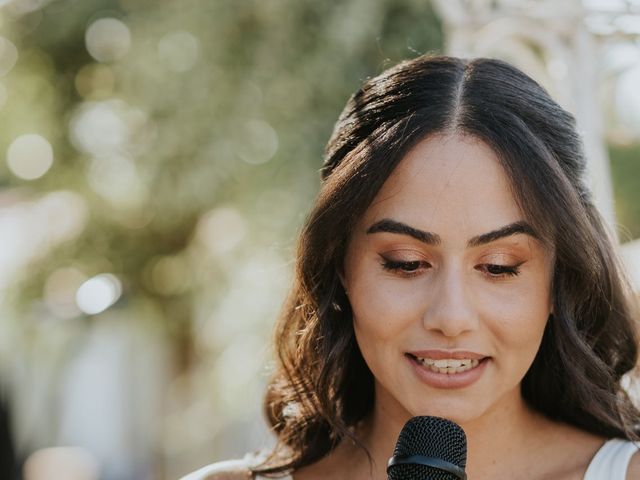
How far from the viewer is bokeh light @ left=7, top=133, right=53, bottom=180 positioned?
6.75 m

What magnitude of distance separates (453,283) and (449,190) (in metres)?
0.19

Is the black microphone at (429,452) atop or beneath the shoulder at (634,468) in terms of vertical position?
atop

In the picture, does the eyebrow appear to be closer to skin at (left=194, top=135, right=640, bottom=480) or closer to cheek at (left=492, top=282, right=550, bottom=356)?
skin at (left=194, top=135, right=640, bottom=480)

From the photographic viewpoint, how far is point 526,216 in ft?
6.94

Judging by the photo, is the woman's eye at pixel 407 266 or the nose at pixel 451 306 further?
the woman's eye at pixel 407 266

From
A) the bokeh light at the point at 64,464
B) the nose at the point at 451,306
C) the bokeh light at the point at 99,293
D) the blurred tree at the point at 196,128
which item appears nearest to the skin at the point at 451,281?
the nose at the point at 451,306

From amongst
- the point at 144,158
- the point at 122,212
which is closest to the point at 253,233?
the point at 144,158

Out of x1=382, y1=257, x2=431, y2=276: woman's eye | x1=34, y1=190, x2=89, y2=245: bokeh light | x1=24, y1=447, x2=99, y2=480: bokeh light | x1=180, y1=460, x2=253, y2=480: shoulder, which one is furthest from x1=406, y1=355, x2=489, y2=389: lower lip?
x1=24, y1=447, x2=99, y2=480: bokeh light

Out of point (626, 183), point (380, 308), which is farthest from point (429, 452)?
point (626, 183)

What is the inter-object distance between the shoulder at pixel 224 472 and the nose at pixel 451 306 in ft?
2.49

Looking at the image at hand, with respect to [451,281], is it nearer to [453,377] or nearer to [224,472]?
[453,377]

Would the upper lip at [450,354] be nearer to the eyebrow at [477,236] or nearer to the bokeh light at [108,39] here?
the eyebrow at [477,236]

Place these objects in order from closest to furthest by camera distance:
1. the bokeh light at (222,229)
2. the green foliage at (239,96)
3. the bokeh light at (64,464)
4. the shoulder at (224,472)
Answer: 1. the shoulder at (224,472)
2. the green foliage at (239,96)
3. the bokeh light at (222,229)
4. the bokeh light at (64,464)

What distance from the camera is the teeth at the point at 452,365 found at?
2096 mm
